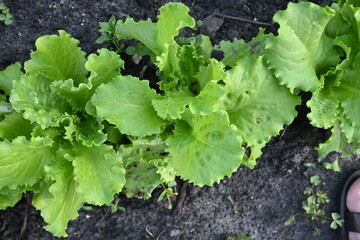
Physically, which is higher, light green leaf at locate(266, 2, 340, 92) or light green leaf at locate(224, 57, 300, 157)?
light green leaf at locate(266, 2, 340, 92)

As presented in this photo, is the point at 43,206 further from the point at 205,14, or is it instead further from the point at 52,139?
the point at 205,14

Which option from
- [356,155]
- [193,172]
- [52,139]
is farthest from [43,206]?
[356,155]

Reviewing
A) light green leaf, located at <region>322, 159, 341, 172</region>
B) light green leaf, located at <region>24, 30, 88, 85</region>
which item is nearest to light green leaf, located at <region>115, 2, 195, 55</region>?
light green leaf, located at <region>24, 30, 88, 85</region>

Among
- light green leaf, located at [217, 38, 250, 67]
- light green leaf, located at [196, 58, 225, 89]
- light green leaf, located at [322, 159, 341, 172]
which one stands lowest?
light green leaf, located at [322, 159, 341, 172]

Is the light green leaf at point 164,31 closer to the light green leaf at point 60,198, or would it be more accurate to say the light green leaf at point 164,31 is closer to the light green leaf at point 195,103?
the light green leaf at point 195,103

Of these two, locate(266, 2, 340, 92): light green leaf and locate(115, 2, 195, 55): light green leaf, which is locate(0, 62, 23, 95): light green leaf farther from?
locate(266, 2, 340, 92): light green leaf

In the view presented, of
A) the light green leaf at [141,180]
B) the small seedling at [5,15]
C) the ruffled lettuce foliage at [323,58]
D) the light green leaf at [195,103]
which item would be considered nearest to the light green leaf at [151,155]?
the light green leaf at [141,180]

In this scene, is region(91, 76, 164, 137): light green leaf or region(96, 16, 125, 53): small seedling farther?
region(96, 16, 125, 53): small seedling
